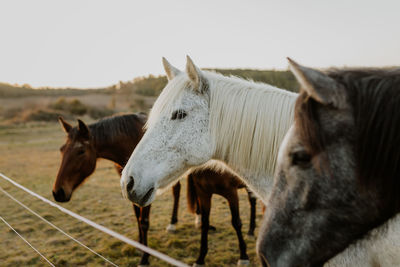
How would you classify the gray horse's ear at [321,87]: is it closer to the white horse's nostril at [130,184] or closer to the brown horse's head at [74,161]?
the white horse's nostril at [130,184]

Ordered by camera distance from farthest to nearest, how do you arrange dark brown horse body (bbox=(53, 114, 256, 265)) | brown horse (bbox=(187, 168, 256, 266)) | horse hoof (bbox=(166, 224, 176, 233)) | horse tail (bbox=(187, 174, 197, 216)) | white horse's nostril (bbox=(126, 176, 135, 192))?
horse hoof (bbox=(166, 224, 176, 233)) → horse tail (bbox=(187, 174, 197, 216)) → dark brown horse body (bbox=(53, 114, 256, 265)) → brown horse (bbox=(187, 168, 256, 266)) → white horse's nostril (bbox=(126, 176, 135, 192))

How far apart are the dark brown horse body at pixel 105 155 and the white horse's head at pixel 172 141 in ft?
5.84

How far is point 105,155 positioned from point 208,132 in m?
2.67

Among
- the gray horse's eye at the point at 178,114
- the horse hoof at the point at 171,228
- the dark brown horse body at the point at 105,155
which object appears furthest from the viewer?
the horse hoof at the point at 171,228

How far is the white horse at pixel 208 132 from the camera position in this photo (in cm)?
190

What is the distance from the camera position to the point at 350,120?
0.87 m

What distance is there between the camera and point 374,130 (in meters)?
0.89

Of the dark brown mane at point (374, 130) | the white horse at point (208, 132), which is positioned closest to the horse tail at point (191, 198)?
the white horse at point (208, 132)

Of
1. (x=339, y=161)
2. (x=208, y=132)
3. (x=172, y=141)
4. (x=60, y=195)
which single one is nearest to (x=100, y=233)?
(x=60, y=195)

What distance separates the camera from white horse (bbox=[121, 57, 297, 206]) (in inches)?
74.6

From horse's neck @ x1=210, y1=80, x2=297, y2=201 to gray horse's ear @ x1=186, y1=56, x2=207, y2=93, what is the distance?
13cm

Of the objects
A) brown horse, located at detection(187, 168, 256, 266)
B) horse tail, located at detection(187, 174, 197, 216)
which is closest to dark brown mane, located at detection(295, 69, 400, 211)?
brown horse, located at detection(187, 168, 256, 266)

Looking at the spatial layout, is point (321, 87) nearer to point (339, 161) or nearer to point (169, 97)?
point (339, 161)

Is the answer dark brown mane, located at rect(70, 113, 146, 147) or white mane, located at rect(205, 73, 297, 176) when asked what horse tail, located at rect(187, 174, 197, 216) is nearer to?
dark brown mane, located at rect(70, 113, 146, 147)
